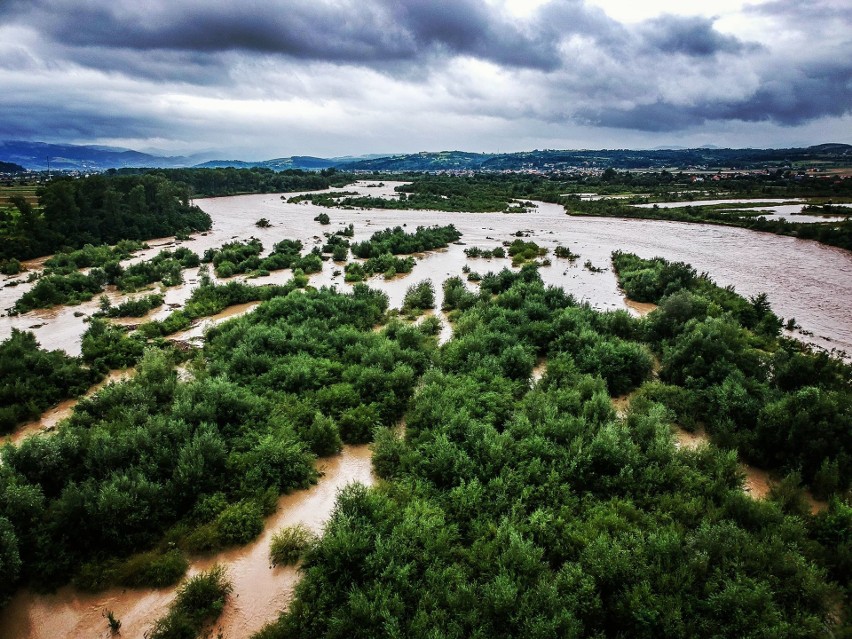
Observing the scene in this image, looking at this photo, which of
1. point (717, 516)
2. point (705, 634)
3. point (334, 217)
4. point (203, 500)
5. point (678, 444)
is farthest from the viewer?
point (334, 217)

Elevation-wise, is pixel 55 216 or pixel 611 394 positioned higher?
pixel 55 216

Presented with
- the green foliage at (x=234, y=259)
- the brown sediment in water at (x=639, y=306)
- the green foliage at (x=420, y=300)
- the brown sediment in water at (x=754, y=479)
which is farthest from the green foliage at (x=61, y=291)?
the brown sediment in water at (x=639, y=306)

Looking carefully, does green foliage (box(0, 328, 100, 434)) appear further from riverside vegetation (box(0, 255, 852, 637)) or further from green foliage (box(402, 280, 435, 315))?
green foliage (box(402, 280, 435, 315))

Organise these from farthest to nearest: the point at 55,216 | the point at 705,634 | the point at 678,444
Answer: the point at 55,216 → the point at 678,444 → the point at 705,634

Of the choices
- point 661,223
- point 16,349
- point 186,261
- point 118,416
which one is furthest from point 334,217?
point 118,416

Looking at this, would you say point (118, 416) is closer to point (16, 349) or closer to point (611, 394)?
point (16, 349)

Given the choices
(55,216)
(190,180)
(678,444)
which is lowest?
(678,444)

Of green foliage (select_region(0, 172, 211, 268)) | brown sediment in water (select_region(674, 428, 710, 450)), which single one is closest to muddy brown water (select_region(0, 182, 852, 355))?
green foliage (select_region(0, 172, 211, 268))
